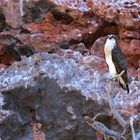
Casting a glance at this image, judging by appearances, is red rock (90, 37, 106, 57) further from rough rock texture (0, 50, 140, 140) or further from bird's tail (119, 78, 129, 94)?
bird's tail (119, 78, 129, 94)

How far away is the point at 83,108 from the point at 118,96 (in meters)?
0.35

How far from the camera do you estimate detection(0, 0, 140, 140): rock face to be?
4602 mm

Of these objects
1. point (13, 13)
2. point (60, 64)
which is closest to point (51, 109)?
point (60, 64)

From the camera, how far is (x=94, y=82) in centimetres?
461

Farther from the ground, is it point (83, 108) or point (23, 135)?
point (83, 108)

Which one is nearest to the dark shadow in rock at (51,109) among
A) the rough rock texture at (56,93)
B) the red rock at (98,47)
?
the rough rock texture at (56,93)

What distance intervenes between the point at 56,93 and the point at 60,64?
0.29 meters

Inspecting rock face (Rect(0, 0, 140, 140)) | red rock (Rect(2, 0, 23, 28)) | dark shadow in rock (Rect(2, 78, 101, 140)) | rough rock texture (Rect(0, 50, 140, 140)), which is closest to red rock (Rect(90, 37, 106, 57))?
rock face (Rect(0, 0, 140, 140))

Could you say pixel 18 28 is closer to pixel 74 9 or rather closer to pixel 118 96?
pixel 74 9

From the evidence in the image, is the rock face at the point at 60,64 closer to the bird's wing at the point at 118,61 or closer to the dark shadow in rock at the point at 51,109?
the dark shadow in rock at the point at 51,109

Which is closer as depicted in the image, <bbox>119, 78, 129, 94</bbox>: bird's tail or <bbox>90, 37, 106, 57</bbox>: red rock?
<bbox>119, 78, 129, 94</bbox>: bird's tail

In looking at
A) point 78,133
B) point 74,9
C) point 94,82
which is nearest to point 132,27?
point 74,9

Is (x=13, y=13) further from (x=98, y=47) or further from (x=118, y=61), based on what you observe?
(x=118, y=61)

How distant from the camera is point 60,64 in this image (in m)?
4.75
